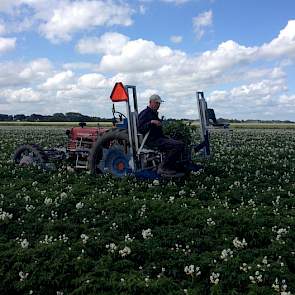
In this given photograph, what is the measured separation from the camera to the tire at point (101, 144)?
16.5 metres

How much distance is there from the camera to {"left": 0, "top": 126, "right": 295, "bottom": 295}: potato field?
8203 millimetres

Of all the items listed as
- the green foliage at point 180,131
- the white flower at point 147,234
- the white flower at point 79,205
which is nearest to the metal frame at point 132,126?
the green foliage at point 180,131

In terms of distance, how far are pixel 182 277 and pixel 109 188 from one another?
6277 mm

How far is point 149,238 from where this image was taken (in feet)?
32.7

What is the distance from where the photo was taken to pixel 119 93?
15.4 meters

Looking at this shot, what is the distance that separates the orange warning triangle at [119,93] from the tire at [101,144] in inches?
59.3

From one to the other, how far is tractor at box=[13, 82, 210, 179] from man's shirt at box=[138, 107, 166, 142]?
17 cm

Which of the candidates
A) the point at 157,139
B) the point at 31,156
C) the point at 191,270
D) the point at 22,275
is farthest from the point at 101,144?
the point at 191,270

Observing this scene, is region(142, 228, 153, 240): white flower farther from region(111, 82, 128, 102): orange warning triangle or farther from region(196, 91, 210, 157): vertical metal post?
region(196, 91, 210, 157): vertical metal post

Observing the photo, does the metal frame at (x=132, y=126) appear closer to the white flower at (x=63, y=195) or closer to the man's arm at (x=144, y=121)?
the man's arm at (x=144, y=121)

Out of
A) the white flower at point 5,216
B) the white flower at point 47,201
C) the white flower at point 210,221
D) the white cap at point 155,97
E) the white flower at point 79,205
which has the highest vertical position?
the white cap at point 155,97

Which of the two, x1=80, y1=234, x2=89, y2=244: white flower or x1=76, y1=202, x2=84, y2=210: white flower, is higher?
x1=76, y1=202, x2=84, y2=210: white flower

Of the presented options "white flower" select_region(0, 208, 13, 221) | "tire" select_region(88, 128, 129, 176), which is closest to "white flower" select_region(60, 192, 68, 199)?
"white flower" select_region(0, 208, 13, 221)

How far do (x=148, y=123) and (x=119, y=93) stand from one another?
1.42m
